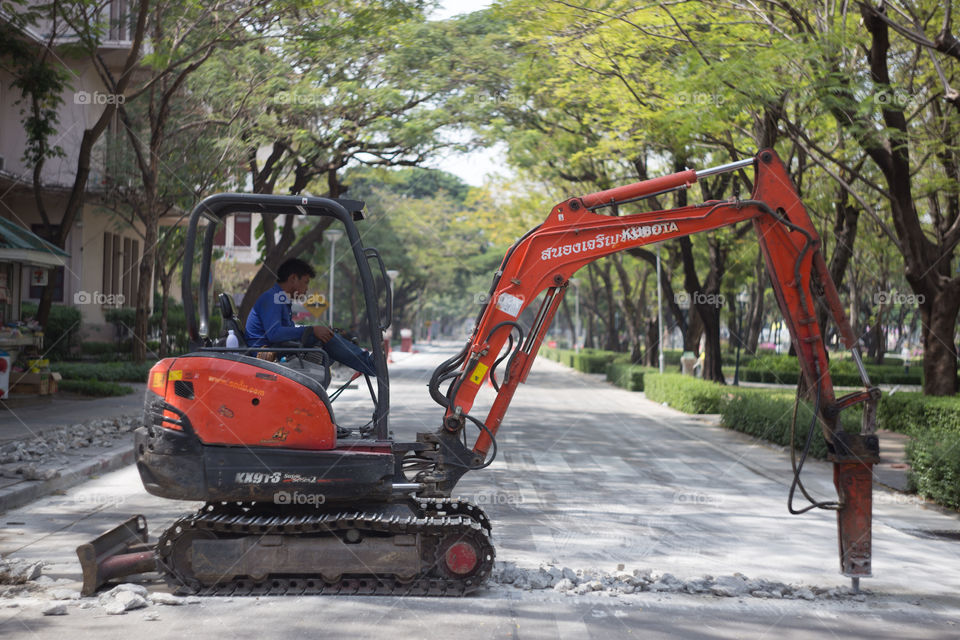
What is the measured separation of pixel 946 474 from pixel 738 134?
36.3 feet

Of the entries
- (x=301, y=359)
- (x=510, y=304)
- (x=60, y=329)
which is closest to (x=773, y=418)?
(x=510, y=304)

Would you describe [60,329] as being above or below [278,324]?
below

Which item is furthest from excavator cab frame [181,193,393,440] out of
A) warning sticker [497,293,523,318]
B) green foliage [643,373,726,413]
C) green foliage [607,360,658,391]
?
green foliage [607,360,658,391]

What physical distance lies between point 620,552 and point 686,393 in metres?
15.6

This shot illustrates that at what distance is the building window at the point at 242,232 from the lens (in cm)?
4865

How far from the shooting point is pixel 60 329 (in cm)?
2700

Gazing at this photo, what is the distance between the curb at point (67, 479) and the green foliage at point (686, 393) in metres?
13.6

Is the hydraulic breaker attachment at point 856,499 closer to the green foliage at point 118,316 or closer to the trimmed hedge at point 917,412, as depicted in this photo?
the trimmed hedge at point 917,412

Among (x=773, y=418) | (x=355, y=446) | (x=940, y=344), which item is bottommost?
(x=773, y=418)

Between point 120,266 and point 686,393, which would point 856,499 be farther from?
point 120,266

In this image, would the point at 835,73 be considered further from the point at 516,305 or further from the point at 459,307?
the point at 459,307

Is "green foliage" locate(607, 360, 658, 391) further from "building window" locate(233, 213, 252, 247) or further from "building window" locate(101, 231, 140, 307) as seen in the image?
"building window" locate(233, 213, 252, 247)

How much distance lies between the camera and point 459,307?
11188cm

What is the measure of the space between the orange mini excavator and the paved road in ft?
0.93
